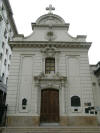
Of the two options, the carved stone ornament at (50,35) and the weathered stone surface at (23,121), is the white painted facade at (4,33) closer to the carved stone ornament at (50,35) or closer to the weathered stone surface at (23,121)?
the carved stone ornament at (50,35)

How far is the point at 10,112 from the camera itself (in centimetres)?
1200

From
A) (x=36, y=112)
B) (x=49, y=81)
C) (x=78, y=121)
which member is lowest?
(x=78, y=121)

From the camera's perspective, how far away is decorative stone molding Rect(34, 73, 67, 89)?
42.1 ft

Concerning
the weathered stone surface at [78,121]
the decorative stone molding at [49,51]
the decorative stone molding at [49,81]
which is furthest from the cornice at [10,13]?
the weathered stone surface at [78,121]

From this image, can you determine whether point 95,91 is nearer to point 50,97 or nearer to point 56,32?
point 50,97

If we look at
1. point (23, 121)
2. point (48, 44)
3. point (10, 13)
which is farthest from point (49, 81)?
point (10, 13)

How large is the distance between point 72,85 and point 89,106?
2373 millimetres

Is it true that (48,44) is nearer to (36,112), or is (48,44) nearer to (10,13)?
(36,112)

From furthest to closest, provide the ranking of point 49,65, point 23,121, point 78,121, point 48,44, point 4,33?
1. point 4,33
2. point 48,44
3. point 49,65
4. point 78,121
5. point 23,121

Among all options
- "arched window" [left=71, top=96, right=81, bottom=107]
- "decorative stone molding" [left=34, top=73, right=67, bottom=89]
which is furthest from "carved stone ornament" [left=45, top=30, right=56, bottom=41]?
"arched window" [left=71, top=96, right=81, bottom=107]

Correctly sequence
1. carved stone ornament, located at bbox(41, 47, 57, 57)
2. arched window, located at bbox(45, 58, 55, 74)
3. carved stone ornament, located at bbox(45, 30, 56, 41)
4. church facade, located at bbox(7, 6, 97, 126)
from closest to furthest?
church facade, located at bbox(7, 6, 97, 126)
arched window, located at bbox(45, 58, 55, 74)
carved stone ornament, located at bbox(41, 47, 57, 57)
carved stone ornament, located at bbox(45, 30, 56, 41)

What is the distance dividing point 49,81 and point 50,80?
13 centimetres

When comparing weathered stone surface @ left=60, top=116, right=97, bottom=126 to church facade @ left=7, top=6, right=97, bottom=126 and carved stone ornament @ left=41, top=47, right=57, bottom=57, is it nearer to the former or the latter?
church facade @ left=7, top=6, right=97, bottom=126

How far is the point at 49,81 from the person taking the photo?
13016mm
